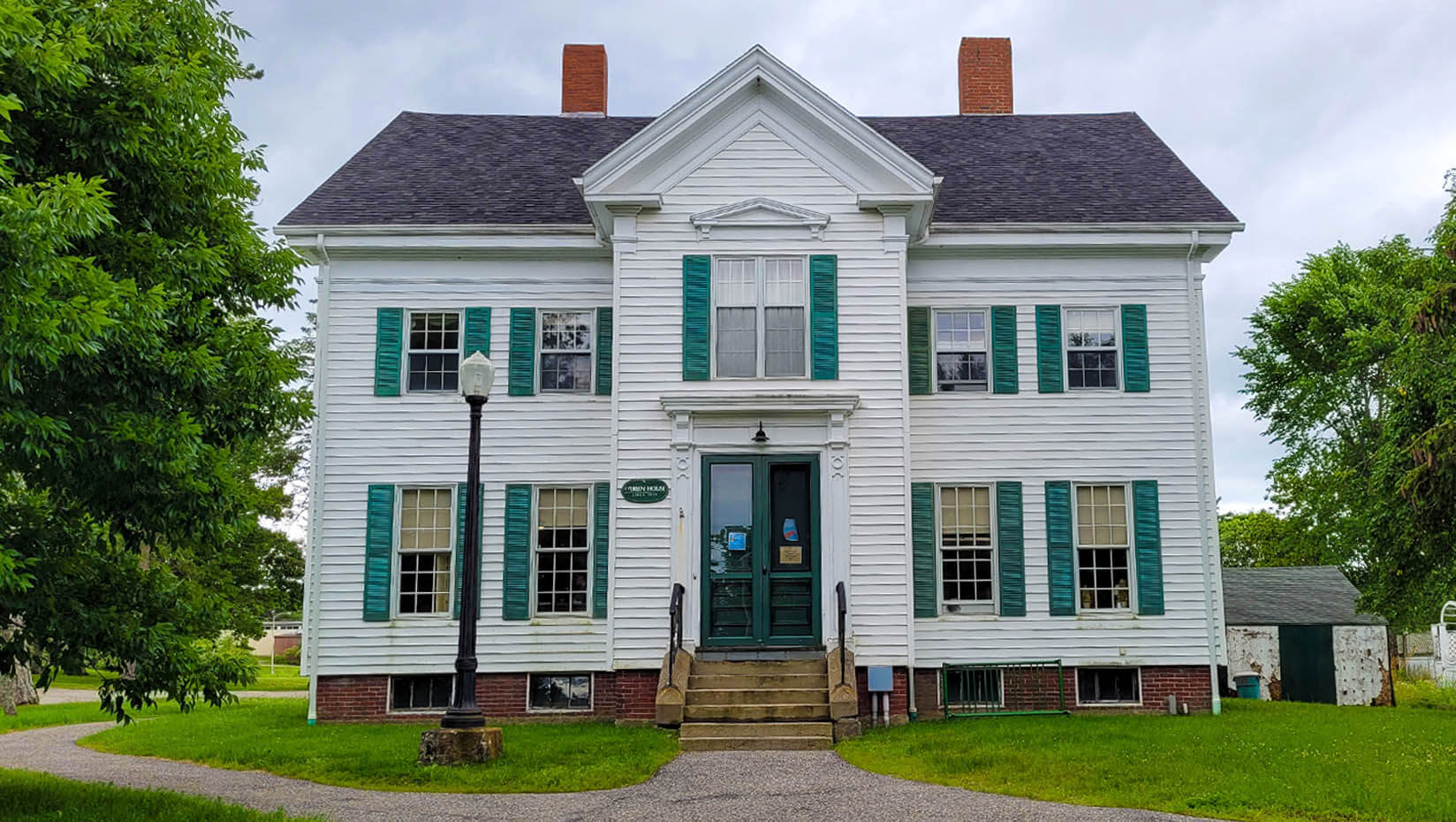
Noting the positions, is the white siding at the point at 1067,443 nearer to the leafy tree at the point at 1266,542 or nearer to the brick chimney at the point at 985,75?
the brick chimney at the point at 985,75

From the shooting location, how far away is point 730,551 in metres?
14.9

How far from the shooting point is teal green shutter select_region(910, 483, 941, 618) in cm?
1570

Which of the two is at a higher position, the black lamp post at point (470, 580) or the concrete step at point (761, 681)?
the black lamp post at point (470, 580)

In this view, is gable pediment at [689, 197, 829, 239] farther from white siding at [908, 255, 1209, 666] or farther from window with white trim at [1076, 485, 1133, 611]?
window with white trim at [1076, 485, 1133, 611]

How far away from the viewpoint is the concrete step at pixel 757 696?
13133mm

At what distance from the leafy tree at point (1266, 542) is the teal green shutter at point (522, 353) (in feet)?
87.6

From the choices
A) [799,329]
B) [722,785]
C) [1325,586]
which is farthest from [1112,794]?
[1325,586]

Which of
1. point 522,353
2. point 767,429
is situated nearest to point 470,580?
point 767,429

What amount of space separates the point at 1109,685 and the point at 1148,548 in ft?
6.20

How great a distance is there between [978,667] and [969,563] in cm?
137

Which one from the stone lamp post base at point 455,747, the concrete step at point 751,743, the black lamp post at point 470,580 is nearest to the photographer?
the stone lamp post base at point 455,747

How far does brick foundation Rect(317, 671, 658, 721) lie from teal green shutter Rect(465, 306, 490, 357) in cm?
435

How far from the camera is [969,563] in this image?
52.2ft

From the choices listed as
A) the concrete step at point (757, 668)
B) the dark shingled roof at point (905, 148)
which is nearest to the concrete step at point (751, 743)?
the concrete step at point (757, 668)
